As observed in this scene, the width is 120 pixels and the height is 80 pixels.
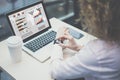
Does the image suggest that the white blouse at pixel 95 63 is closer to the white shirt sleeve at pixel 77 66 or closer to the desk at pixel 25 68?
the white shirt sleeve at pixel 77 66

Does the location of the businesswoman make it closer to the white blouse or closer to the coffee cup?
the white blouse

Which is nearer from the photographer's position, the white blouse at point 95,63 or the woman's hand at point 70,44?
the white blouse at point 95,63

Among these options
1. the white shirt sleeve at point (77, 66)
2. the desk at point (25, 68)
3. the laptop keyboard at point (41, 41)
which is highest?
the white shirt sleeve at point (77, 66)

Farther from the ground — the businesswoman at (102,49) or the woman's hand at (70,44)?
the businesswoman at (102,49)

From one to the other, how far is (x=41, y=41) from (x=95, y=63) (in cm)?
60

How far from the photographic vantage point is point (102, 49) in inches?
41.5

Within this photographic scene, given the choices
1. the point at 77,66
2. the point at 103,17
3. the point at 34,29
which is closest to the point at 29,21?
the point at 34,29

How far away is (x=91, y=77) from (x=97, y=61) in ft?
0.48

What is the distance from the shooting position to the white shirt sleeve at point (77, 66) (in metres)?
1.08

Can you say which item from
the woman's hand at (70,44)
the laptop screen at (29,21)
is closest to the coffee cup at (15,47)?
the laptop screen at (29,21)

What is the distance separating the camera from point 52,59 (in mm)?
1381

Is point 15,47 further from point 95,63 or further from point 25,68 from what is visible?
point 95,63

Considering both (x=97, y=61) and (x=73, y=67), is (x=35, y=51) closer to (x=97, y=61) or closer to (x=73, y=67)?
(x=73, y=67)

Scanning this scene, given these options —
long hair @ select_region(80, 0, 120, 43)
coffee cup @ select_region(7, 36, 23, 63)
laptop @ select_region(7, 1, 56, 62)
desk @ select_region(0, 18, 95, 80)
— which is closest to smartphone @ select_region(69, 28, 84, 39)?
laptop @ select_region(7, 1, 56, 62)
